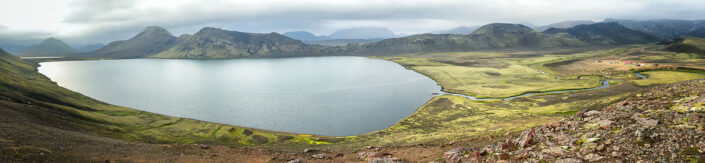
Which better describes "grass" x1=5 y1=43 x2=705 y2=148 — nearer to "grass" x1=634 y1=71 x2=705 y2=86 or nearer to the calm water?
"grass" x1=634 y1=71 x2=705 y2=86

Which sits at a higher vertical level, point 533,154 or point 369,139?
point 533,154

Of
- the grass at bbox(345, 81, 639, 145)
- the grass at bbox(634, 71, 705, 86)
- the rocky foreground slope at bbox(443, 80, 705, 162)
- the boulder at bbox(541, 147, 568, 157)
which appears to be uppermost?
the rocky foreground slope at bbox(443, 80, 705, 162)

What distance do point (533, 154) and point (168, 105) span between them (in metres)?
128

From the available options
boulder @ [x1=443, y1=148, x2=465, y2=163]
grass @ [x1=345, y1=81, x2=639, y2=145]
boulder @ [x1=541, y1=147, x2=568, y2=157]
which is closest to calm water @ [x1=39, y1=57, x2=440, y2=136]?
grass @ [x1=345, y1=81, x2=639, y2=145]

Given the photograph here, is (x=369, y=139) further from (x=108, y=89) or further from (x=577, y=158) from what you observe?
(x=108, y=89)

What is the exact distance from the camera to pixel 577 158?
25.4m

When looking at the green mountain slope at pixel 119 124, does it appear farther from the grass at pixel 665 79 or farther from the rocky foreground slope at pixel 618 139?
the grass at pixel 665 79

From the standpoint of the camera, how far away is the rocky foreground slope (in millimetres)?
23016

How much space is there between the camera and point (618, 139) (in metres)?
25.9

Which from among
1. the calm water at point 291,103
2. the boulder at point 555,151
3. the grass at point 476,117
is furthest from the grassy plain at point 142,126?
the boulder at point 555,151

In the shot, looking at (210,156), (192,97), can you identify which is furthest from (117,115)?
→ (210,156)

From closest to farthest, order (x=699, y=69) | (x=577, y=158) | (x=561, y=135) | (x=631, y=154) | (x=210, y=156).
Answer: (x=631, y=154) → (x=577, y=158) → (x=561, y=135) → (x=210, y=156) → (x=699, y=69)

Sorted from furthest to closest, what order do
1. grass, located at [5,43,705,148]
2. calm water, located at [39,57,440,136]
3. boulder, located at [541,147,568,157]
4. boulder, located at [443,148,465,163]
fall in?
calm water, located at [39,57,440,136] → grass, located at [5,43,705,148] → boulder, located at [443,148,465,163] → boulder, located at [541,147,568,157]

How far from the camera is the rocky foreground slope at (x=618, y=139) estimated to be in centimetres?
2302
